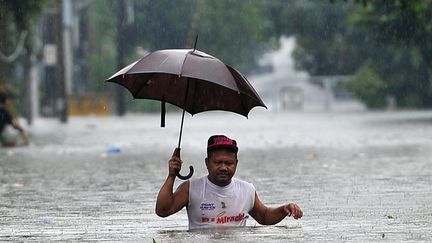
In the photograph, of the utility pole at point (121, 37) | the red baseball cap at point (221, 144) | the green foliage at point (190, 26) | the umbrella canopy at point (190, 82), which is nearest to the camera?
the red baseball cap at point (221, 144)

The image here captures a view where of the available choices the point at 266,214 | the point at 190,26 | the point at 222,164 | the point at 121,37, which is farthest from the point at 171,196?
the point at 190,26

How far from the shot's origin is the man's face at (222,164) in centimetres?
889

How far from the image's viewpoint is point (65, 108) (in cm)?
4591

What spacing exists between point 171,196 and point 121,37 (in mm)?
50729

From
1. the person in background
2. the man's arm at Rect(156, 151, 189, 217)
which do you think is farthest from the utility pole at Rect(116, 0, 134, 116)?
the man's arm at Rect(156, 151, 189, 217)

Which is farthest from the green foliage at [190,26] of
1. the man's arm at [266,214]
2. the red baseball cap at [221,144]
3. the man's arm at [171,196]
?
the red baseball cap at [221,144]

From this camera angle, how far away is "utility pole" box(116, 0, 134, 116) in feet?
185

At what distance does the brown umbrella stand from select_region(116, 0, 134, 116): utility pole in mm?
45753

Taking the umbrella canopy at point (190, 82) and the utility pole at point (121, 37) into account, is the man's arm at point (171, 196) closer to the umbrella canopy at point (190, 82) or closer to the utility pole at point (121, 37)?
the umbrella canopy at point (190, 82)

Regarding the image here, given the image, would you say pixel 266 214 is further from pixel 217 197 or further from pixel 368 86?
pixel 368 86

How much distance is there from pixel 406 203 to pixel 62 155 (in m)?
11.6

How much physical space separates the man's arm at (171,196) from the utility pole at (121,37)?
4659 centimetres

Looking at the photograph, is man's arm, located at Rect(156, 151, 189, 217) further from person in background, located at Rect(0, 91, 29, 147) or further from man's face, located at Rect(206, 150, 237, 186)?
person in background, located at Rect(0, 91, 29, 147)

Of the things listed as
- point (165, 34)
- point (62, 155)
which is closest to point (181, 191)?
point (62, 155)
